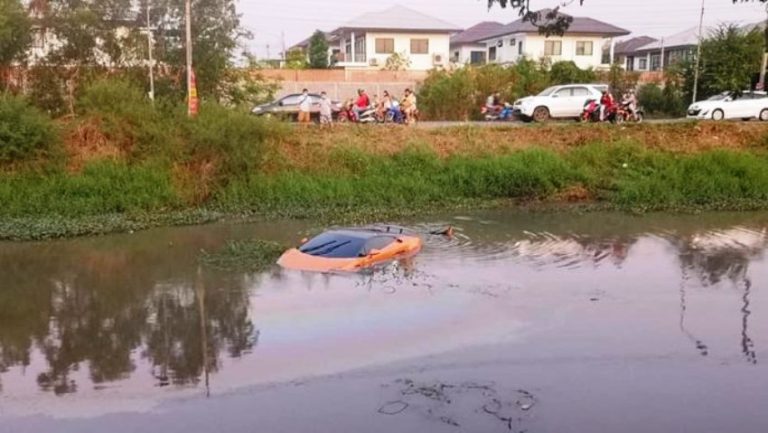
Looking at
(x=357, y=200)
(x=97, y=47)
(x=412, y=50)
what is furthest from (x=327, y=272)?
(x=412, y=50)

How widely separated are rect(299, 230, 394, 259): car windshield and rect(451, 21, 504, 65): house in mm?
47093

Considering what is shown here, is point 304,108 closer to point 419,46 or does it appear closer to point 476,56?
point 419,46

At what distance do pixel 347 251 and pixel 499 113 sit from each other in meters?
18.5

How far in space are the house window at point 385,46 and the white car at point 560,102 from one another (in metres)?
22.1

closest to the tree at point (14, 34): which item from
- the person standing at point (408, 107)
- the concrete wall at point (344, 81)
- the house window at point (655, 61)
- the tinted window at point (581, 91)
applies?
the concrete wall at point (344, 81)

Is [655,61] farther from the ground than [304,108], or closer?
farther from the ground

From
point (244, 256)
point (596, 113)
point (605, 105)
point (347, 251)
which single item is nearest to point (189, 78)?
point (244, 256)

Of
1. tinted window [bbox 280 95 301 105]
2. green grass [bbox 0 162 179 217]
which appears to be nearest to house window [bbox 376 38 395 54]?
tinted window [bbox 280 95 301 105]

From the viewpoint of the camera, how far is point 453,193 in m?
26.3

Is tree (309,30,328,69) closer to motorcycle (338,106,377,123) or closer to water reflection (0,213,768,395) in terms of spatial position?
motorcycle (338,106,377,123)

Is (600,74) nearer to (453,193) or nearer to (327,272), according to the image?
(453,193)

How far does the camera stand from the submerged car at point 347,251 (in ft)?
54.7

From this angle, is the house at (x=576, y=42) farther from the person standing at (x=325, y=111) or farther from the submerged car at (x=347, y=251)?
the submerged car at (x=347, y=251)

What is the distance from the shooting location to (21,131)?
2311 centimetres
